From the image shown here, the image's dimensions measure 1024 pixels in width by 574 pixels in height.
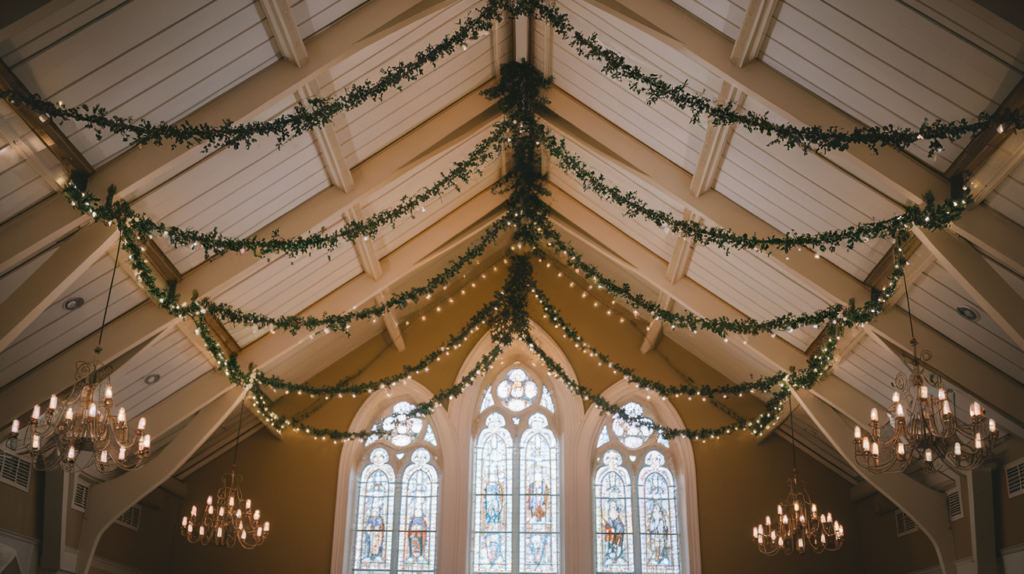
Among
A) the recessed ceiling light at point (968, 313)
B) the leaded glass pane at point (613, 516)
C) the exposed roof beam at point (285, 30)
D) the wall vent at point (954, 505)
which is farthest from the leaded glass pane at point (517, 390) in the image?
the exposed roof beam at point (285, 30)

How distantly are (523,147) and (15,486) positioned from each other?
670 centimetres

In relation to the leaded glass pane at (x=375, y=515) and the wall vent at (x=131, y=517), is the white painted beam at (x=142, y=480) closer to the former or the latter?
the wall vent at (x=131, y=517)

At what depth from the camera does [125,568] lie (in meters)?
10.2

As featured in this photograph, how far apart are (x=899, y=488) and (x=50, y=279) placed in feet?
30.1

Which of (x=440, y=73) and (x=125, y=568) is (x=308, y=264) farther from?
(x=125, y=568)

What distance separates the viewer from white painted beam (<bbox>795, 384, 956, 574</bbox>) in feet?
→ 29.6

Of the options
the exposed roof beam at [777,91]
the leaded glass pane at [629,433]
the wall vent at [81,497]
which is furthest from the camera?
the leaded glass pane at [629,433]

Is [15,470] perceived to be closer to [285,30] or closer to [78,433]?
[78,433]

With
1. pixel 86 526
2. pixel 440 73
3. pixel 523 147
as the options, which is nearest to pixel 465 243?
pixel 523 147

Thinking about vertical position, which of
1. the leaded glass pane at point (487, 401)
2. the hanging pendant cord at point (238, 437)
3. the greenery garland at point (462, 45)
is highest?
the greenery garland at point (462, 45)

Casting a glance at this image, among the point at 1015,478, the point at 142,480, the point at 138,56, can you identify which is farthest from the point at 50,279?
the point at 1015,478

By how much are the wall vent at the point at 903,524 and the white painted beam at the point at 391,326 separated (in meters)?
7.50

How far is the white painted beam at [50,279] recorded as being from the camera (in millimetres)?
5703

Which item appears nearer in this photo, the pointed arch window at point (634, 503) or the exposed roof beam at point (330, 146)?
the exposed roof beam at point (330, 146)
